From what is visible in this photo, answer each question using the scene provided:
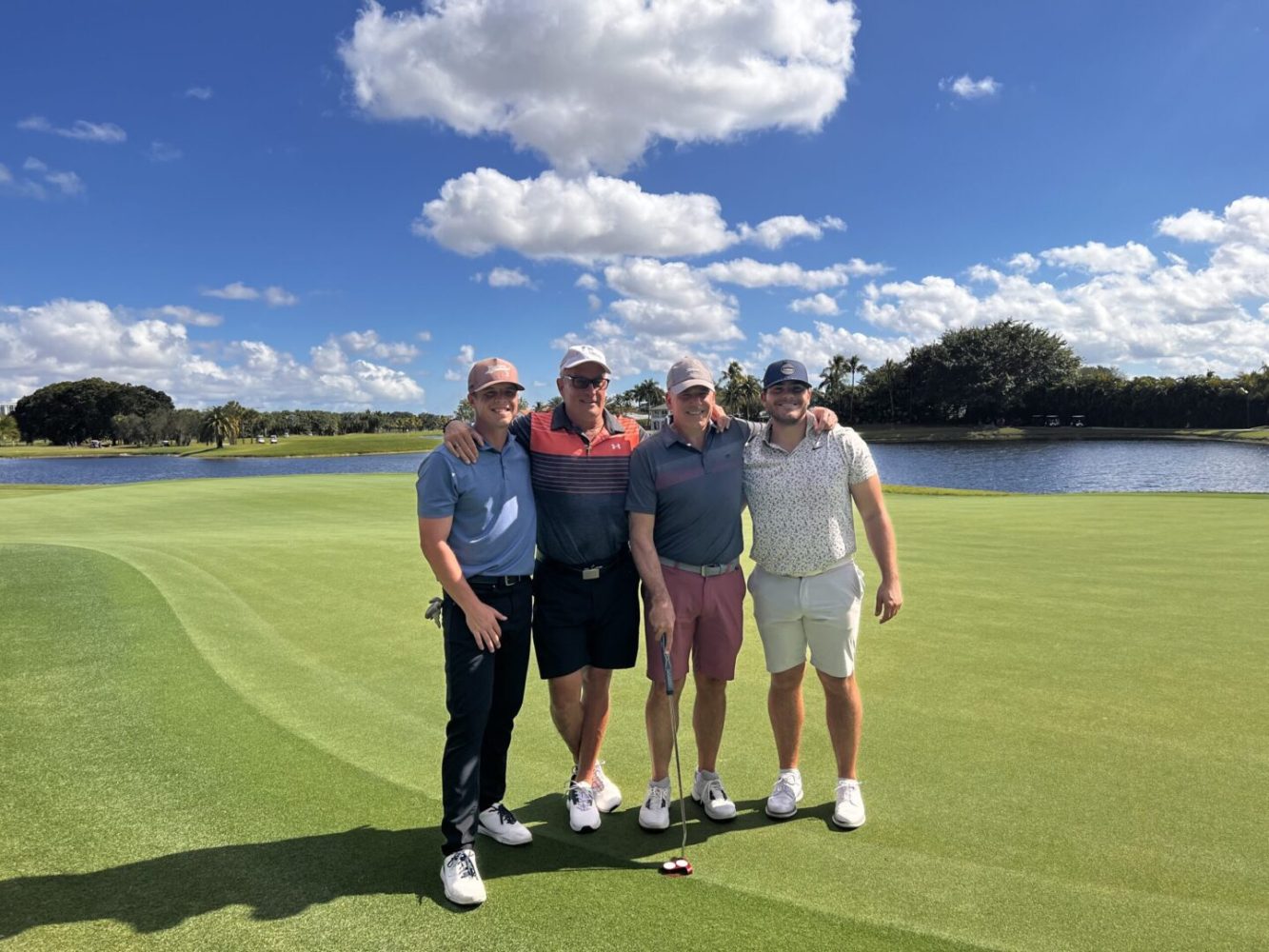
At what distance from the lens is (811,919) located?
277 cm

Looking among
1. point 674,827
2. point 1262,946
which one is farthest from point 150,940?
point 1262,946

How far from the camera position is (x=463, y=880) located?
3.05 meters

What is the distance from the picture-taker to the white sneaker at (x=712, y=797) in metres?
3.68

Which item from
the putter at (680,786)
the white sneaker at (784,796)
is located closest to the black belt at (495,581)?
the putter at (680,786)

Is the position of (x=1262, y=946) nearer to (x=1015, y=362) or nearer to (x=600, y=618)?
(x=600, y=618)

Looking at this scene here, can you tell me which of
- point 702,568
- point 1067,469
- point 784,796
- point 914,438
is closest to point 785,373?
point 702,568

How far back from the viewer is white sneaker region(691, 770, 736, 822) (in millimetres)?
3678

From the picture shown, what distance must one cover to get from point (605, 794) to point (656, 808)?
1.05ft

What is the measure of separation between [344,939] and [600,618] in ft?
5.73

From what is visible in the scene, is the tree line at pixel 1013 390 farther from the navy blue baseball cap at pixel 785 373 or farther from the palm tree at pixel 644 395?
the navy blue baseball cap at pixel 785 373

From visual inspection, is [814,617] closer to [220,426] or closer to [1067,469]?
[1067,469]

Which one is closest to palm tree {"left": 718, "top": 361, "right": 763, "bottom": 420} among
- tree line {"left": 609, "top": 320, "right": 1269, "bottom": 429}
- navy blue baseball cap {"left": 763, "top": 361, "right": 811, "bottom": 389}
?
tree line {"left": 609, "top": 320, "right": 1269, "bottom": 429}

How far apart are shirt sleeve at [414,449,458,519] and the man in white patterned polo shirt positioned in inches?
62.0

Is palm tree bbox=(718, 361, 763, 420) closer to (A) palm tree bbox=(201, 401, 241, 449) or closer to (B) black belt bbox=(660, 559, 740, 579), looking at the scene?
(A) palm tree bbox=(201, 401, 241, 449)
